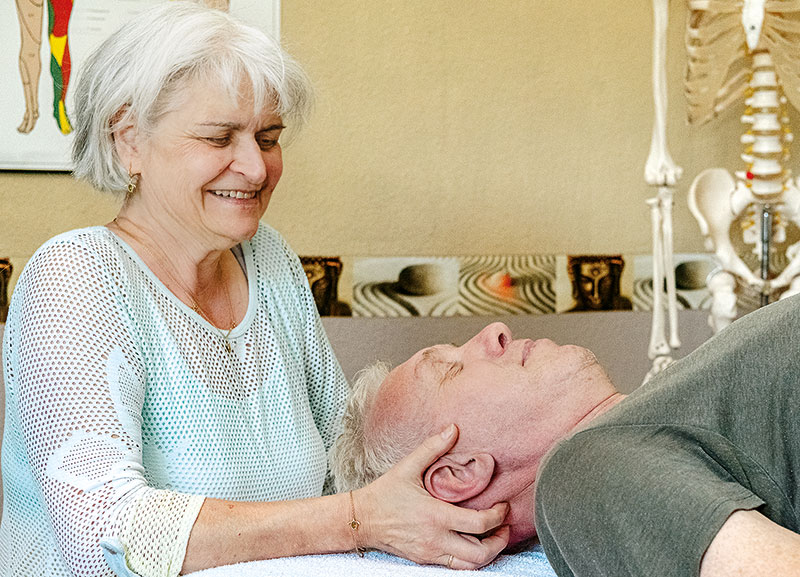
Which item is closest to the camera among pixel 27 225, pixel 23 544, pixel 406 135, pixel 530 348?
pixel 530 348

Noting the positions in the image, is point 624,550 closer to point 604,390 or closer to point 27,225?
point 604,390

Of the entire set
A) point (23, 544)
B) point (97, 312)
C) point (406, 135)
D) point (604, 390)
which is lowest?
point (23, 544)

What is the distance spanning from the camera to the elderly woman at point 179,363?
127 cm

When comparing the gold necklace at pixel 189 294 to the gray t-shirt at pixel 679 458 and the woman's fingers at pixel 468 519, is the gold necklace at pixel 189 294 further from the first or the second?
the gray t-shirt at pixel 679 458

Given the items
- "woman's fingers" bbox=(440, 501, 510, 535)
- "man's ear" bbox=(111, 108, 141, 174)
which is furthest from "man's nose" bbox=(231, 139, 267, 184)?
"woman's fingers" bbox=(440, 501, 510, 535)

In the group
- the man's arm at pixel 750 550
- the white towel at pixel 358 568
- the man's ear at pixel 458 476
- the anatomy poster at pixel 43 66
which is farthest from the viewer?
the anatomy poster at pixel 43 66

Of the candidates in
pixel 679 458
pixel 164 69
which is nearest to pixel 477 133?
pixel 164 69

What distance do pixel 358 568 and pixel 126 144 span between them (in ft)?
2.89

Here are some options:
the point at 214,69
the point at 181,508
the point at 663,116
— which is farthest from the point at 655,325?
the point at 181,508

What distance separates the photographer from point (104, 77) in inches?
62.6

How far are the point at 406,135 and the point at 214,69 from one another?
1.20m

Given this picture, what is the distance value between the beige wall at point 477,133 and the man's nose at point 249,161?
1.02 meters

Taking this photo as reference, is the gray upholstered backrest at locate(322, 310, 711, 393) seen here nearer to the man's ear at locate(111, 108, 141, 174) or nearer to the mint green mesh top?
the mint green mesh top

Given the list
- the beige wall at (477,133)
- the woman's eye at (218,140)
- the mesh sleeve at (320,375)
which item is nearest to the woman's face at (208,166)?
the woman's eye at (218,140)
